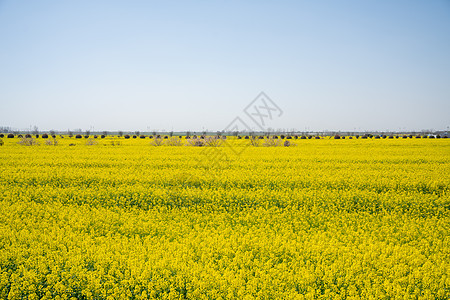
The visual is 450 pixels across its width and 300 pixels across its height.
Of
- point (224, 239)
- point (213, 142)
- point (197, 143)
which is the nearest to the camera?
point (224, 239)

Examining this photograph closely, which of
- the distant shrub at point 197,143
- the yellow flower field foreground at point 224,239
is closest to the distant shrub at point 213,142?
the distant shrub at point 197,143

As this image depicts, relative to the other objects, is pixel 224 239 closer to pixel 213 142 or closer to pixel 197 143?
pixel 213 142

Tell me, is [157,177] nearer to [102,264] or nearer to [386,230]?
[102,264]

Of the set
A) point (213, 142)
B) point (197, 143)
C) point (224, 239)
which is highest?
point (213, 142)

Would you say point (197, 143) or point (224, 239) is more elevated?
point (197, 143)

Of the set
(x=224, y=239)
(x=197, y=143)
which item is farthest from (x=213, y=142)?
(x=224, y=239)

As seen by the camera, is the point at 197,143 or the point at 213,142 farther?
the point at 197,143

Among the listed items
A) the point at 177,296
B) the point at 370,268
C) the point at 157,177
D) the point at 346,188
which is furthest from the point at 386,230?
the point at 157,177

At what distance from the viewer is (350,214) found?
8.75 meters

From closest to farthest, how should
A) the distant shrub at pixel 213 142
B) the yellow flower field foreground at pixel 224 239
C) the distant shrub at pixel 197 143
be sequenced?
the yellow flower field foreground at pixel 224 239
the distant shrub at pixel 213 142
the distant shrub at pixel 197 143

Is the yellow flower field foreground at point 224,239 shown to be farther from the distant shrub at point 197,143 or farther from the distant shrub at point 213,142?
the distant shrub at point 197,143

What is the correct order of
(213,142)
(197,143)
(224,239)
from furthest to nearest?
(197,143), (213,142), (224,239)

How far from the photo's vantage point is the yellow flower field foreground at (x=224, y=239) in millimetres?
4695

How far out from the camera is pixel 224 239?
6.51 metres
